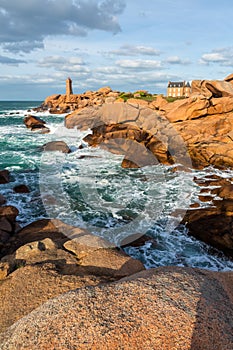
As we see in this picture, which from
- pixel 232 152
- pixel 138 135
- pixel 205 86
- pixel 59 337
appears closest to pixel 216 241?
pixel 59 337

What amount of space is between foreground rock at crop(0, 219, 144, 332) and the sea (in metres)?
1.51

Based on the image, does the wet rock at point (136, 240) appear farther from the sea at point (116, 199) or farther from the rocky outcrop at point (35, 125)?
the rocky outcrop at point (35, 125)

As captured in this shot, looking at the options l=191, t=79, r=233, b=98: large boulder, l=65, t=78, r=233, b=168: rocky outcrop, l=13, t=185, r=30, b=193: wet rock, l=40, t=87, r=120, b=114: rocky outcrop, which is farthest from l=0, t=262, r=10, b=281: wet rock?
l=40, t=87, r=120, b=114: rocky outcrop

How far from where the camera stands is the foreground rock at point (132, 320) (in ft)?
11.1

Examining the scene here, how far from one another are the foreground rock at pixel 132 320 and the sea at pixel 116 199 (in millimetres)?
4667

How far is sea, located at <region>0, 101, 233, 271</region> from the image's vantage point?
10.6m

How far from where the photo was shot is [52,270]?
250 inches

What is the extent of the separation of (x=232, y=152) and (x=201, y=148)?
296 centimetres

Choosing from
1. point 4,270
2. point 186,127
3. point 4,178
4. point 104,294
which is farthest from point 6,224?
point 186,127

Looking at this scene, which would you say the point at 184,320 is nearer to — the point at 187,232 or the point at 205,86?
the point at 187,232

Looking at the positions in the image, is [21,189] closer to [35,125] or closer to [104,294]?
[104,294]

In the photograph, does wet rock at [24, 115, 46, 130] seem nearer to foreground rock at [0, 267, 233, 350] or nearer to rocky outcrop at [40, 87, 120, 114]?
rocky outcrop at [40, 87, 120, 114]

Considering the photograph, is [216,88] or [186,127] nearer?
[186,127]

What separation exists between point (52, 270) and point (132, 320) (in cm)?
332
